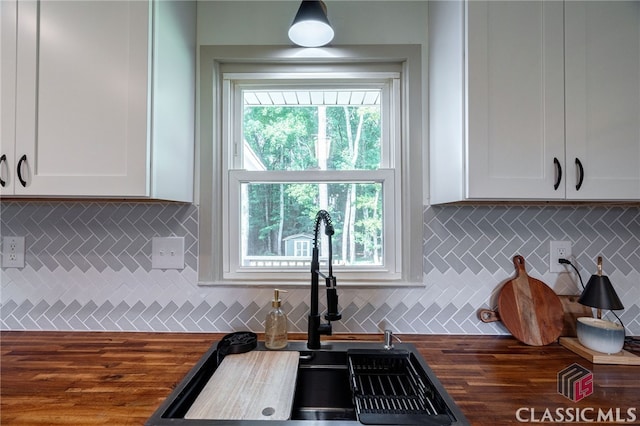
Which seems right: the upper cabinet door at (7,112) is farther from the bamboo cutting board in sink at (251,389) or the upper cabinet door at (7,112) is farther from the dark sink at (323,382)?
the dark sink at (323,382)

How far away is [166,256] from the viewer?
1.37m

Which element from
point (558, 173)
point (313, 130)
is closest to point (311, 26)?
point (313, 130)

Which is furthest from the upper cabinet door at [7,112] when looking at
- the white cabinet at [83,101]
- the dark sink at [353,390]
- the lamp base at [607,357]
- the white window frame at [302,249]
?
the lamp base at [607,357]

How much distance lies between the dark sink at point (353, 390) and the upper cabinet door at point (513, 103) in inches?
25.5

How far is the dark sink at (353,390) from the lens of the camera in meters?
0.77

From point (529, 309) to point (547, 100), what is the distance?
2.70 ft

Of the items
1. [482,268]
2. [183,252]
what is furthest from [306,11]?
[482,268]

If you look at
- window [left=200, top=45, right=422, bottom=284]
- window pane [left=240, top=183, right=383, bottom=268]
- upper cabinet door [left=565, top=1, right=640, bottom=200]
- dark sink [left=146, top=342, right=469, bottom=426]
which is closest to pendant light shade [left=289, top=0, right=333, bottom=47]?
window [left=200, top=45, right=422, bottom=284]

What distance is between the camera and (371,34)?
1388mm

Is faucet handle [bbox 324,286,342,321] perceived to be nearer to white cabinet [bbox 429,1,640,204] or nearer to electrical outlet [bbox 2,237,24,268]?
white cabinet [bbox 429,1,640,204]

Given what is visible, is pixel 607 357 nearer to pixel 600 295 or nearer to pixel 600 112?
pixel 600 295

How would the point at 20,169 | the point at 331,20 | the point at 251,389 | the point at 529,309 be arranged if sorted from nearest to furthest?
the point at 251,389 → the point at 20,169 → the point at 529,309 → the point at 331,20

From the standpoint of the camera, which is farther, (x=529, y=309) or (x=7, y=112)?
(x=529, y=309)

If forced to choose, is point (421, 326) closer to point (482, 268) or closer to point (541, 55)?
point (482, 268)
